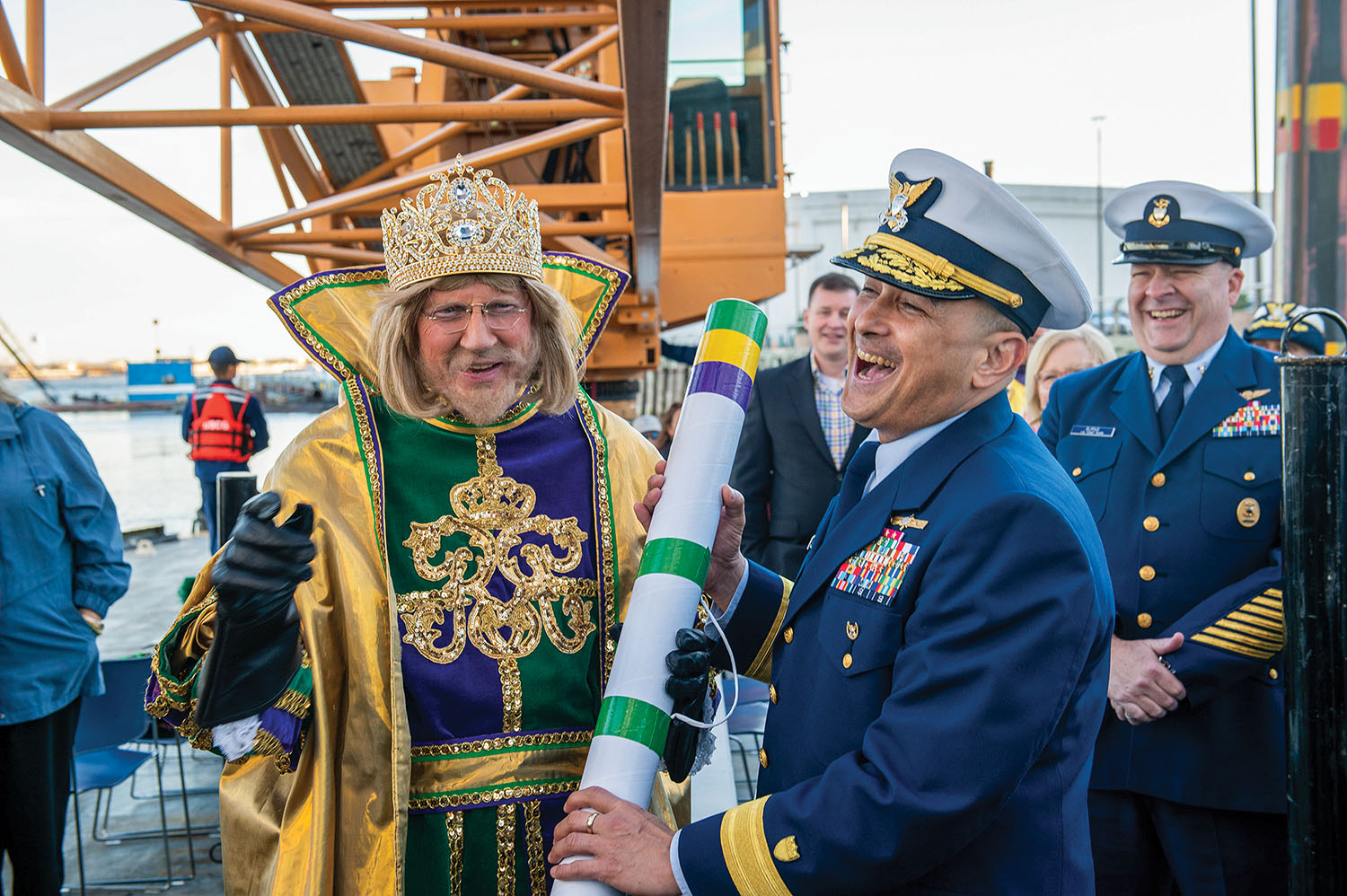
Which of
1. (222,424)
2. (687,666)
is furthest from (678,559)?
(222,424)

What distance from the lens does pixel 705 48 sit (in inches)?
340

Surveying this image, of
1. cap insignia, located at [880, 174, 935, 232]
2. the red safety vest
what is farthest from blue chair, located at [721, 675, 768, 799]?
the red safety vest

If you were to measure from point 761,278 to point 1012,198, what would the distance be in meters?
6.65

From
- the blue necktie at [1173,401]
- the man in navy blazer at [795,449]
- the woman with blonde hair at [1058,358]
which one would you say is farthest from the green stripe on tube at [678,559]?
the woman with blonde hair at [1058,358]

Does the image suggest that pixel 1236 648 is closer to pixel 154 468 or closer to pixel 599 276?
pixel 599 276

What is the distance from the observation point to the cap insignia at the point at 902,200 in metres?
1.67

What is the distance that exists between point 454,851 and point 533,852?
159 millimetres

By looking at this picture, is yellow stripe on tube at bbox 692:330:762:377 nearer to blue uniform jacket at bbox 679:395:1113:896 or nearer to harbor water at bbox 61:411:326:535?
blue uniform jacket at bbox 679:395:1113:896

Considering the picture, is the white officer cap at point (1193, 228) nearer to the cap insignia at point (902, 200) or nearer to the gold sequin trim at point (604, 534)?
the cap insignia at point (902, 200)

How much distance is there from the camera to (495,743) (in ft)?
6.66

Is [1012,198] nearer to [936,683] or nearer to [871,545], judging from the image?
[871,545]

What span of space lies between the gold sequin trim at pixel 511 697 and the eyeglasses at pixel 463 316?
72 centimetres

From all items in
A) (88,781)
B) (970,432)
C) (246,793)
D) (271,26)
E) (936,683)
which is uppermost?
(271,26)

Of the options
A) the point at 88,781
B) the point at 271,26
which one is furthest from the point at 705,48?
the point at 88,781
